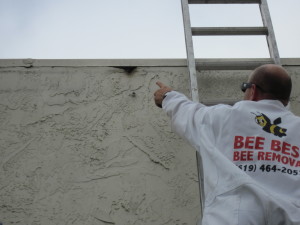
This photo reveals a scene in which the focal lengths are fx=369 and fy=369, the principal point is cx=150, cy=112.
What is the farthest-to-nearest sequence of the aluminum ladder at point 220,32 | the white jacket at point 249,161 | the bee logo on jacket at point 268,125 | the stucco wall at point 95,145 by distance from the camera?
the aluminum ladder at point 220,32
the stucco wall at point 95,145
the bee logo on jacket at point 268,125
the white jacket at point 249,161

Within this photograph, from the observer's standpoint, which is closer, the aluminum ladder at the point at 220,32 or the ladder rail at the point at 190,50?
the ladder rail at the point at 190,50

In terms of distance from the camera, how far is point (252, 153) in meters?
1.26

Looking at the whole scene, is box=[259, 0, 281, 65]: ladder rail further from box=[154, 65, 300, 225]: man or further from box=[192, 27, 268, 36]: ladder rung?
box=[154, 65, 300, 225]: man

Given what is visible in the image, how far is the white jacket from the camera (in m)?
1.15

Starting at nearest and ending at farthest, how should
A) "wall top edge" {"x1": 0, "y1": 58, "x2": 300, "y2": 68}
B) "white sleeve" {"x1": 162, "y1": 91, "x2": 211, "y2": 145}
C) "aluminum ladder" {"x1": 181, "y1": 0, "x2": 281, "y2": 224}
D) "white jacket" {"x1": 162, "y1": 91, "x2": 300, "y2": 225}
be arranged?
"white jacket" {"x1": 162, "y1": 91, "x2": 300, "y2": 225} → "white sleeve" {"x1": 162, "y1": 91, "x2": 211, "y2": 145} → "aluminum ladder" {"x1": 181, "y1": 0, "x2": 281, "y2": 224} → "wall top edge" {"x1": 0, "y1": 58, "x2": 300, "y2": 68}

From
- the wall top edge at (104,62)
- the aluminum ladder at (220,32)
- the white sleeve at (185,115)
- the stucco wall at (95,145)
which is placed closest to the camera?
the white sleeve at (185,115)

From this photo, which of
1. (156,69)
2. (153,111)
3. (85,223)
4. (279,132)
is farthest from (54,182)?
(279,132)

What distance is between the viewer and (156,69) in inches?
95.6

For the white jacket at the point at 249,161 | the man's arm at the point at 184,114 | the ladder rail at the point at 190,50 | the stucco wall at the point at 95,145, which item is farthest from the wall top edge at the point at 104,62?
the white jacket at the point at 249,161

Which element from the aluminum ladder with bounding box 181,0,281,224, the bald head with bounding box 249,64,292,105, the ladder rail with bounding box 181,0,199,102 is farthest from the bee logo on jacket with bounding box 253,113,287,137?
the aluminum ladder with bounding box 181,0,281,224

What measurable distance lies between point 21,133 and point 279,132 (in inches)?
60.3

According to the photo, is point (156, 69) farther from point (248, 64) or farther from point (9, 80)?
point (9, 80)

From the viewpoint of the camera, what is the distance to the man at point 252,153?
1147 mm

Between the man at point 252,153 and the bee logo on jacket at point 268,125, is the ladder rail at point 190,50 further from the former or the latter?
the bee logo on jacket at point 268,125
